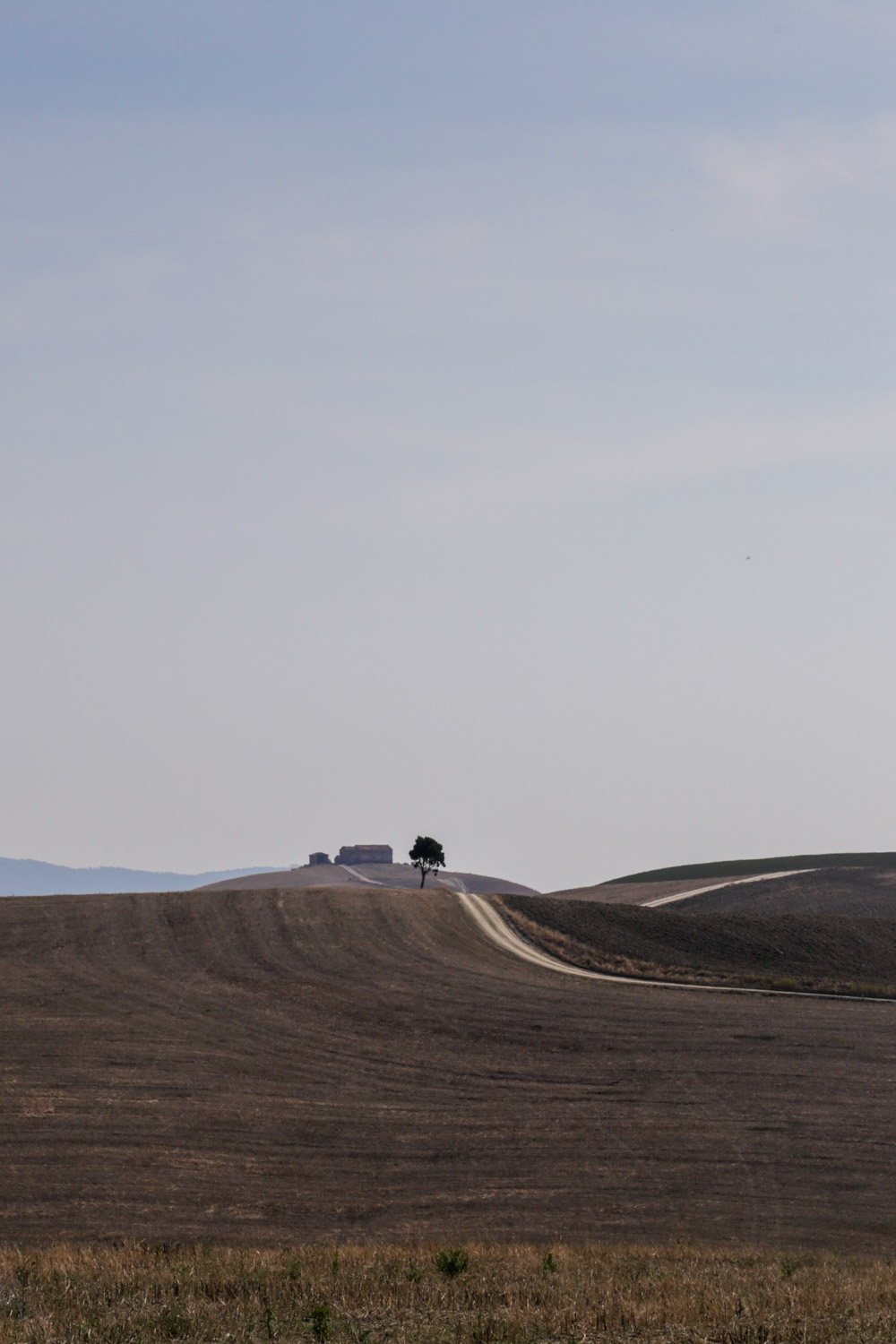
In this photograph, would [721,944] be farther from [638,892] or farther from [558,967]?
[638,892]

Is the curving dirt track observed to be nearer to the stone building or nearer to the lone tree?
the lone tree

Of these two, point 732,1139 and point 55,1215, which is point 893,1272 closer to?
point 732,1139

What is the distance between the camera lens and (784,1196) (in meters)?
28.2

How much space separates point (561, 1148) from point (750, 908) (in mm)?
65778

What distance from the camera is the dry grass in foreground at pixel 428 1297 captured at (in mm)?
14016

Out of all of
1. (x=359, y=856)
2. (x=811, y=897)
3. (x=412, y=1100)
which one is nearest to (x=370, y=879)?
Answer: (x=359, y=856)

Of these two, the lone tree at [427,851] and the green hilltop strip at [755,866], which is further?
the green hilltop strip at [755,866]

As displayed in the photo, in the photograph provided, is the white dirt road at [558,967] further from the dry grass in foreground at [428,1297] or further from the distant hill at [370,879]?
the distant hill at [370,879]

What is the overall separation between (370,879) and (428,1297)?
146787 mm

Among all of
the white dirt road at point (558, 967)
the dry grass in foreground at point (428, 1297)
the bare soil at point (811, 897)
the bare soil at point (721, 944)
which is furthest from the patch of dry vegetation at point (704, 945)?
the dry grass in foreground at point (428, 1297)

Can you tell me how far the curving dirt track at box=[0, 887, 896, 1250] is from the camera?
2689cm

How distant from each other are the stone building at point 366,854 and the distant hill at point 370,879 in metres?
1.49

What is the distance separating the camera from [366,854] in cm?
18838

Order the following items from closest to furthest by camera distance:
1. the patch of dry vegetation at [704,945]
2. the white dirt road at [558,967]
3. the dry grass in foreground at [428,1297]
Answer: the dry grass in foreground at [428,1297], the white dirt road at [558,967], the patch of dry vegetation at [704,945]
